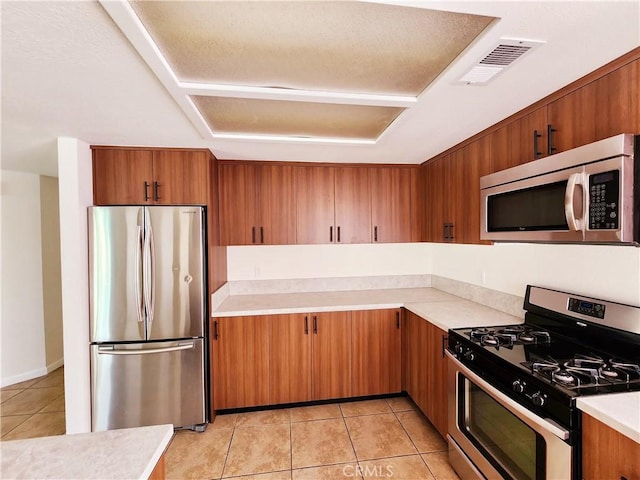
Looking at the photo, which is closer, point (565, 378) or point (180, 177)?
point (565, 378)

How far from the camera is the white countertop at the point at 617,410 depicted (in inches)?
38.9

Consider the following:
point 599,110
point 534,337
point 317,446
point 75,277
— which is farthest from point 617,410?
point 75,277

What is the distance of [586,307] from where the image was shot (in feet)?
5.46

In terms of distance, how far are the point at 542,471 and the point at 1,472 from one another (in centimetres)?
188

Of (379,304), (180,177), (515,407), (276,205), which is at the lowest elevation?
(515,407)

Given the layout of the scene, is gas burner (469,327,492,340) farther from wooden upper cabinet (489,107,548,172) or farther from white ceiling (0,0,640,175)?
white ceiling (0,0,640,175)

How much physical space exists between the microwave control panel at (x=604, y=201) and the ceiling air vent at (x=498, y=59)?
0.61 m

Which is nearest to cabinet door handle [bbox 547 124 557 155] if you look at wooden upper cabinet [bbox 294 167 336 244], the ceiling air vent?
the ceiling air vent

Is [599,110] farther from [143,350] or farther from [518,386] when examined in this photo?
[143,350]

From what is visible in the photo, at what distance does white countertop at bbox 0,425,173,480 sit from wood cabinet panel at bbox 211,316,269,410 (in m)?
1.65

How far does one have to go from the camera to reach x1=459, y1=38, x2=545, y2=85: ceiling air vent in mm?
1145

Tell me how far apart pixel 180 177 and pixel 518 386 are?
2638 mm

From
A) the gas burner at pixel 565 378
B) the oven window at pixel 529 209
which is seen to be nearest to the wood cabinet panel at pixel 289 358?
the oven window at pixel 529 209

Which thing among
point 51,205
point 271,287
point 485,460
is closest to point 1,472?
point 485,460
